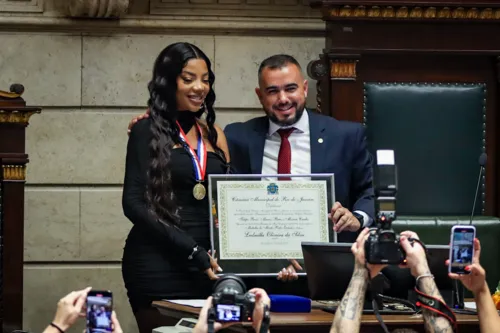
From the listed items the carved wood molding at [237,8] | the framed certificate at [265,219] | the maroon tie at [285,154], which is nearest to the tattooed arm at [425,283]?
the framed certificate at [265,219]

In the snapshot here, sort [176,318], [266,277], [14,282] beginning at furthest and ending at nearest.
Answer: [14,282] → [266,277] → [176,318]

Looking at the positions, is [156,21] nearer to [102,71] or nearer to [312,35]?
[102,71]

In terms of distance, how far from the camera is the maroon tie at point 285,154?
228 inches

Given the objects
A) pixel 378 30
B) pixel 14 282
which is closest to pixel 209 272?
pixel 14 282

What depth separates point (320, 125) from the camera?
5.92 m

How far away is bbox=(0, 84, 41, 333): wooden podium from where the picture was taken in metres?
6.20

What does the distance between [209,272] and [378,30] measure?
2145mm

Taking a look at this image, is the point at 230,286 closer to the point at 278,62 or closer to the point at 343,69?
the point at 278,62

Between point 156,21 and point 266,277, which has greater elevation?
point 156,21

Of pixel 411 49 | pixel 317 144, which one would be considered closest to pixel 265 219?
pixel 317 144

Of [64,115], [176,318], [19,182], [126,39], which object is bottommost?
Result: [176,318]

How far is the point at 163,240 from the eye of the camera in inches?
214

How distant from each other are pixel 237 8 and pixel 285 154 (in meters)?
2.06

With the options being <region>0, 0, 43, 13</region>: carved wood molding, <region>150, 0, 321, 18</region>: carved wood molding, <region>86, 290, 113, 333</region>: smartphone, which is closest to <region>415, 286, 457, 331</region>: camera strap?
<region>86, 290, 113, 333</region>: smartphone
